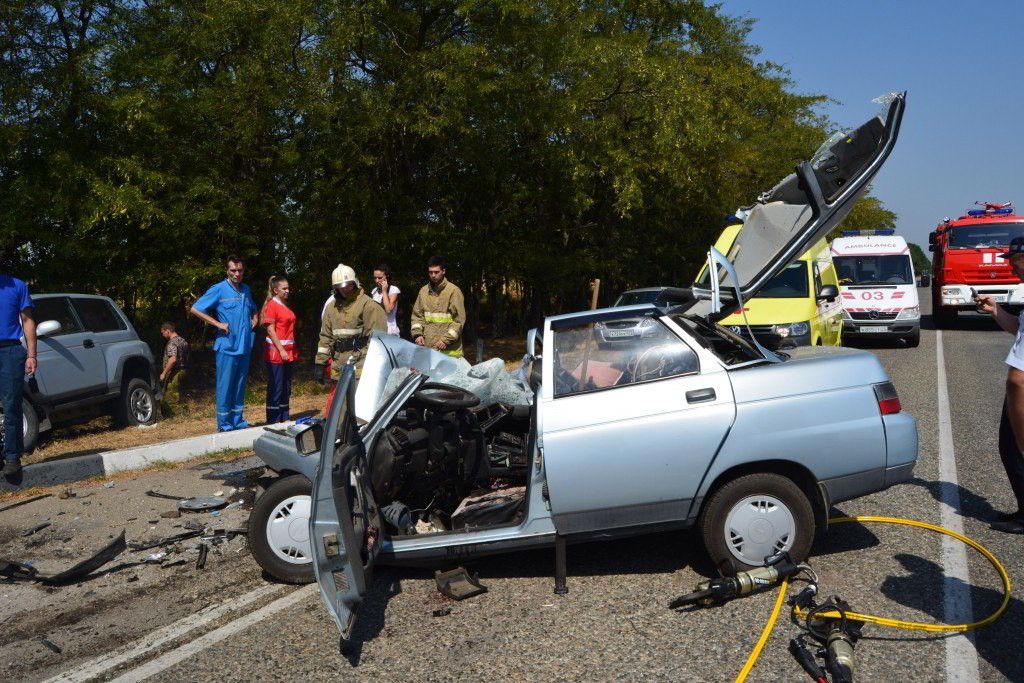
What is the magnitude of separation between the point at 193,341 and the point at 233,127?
4843mm

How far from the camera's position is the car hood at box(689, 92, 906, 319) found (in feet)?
19.2

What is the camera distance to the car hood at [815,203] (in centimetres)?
586

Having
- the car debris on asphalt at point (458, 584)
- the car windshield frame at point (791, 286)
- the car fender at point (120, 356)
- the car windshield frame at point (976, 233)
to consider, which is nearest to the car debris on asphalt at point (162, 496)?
the car debris on asphalt at point (458, 584)

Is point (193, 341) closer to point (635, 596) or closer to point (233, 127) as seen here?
point (233, 127)

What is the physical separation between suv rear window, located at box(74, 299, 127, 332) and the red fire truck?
57.5ft

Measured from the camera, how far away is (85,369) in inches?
386

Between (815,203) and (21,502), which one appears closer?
(815,203)

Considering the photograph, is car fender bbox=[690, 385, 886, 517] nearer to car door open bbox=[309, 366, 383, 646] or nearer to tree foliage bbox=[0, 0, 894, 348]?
car door open bbox=[309, 366, 383, 646]

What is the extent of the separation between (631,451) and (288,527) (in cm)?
207

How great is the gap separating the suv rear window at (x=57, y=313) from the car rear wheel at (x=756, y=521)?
25.9 ft

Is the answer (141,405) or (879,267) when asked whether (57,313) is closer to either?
(141,405)

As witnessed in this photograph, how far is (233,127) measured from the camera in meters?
13.6

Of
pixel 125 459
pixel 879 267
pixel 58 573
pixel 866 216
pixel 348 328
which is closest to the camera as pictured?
pixel 58 573

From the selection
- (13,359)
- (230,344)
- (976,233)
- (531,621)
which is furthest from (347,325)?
(976,233)
